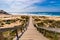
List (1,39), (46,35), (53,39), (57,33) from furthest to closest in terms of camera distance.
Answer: (46,35), (53,39), (57,33), (1,39)

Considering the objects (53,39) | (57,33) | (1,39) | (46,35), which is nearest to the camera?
(1,39)

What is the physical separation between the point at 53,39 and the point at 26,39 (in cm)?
195

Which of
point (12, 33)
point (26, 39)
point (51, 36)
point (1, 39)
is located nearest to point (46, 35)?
point (51, 36)

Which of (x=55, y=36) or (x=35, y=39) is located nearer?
(x=55, y=36)

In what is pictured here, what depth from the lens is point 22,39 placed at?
40.2 feet

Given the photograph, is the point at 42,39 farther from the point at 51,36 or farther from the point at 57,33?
the point at 57,33

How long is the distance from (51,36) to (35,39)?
122cm

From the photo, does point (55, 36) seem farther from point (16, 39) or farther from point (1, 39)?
point (1, 39)

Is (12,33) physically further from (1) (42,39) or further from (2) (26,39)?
(1) (42,39)

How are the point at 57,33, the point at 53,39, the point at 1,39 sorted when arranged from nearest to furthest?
the point at 1,39 → the point at 57,33 → the point at 53,39

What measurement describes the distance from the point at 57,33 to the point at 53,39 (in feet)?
2.93

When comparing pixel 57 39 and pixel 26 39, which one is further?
pixel 26 39

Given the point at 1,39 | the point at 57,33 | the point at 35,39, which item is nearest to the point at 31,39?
the point at 35,39

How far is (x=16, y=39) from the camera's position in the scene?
37.2 feet
